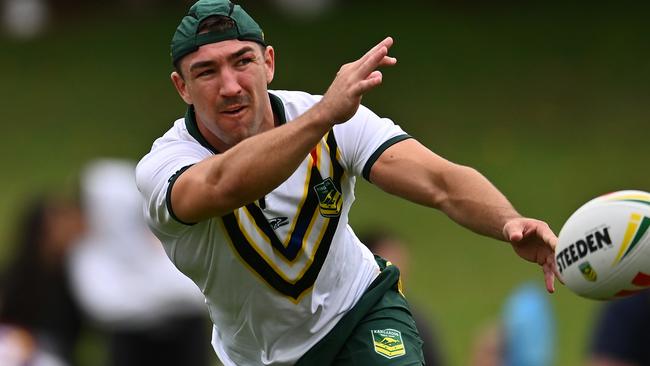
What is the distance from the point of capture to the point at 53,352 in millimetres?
11953

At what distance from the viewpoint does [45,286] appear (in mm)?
12406

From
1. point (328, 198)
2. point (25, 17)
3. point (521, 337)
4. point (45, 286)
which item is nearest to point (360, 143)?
point (328, 198)

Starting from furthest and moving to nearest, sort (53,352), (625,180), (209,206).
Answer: (625,180) < (53,352) < (209,206)

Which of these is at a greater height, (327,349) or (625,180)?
(327,349)

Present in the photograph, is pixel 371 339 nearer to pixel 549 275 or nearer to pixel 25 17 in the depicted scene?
pixel 549 275

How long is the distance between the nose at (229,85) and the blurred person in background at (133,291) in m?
5.89

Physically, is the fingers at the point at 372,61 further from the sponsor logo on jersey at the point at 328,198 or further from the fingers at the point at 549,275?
the fingers at the point at 549,275

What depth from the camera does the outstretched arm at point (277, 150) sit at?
258 inches

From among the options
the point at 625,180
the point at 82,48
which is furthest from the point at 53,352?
the point at 82,48

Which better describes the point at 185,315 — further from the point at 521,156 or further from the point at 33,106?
the point at 33,106

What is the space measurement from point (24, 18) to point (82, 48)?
171 centimetres

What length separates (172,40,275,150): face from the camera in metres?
7.12

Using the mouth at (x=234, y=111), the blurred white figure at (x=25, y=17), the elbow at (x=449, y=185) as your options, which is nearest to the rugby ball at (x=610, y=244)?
the elbow at (x=449, y=185)

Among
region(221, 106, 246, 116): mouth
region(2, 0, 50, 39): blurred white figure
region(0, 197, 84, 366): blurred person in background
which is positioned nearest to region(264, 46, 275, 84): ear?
region(221, 106, 246, 116): mouth
